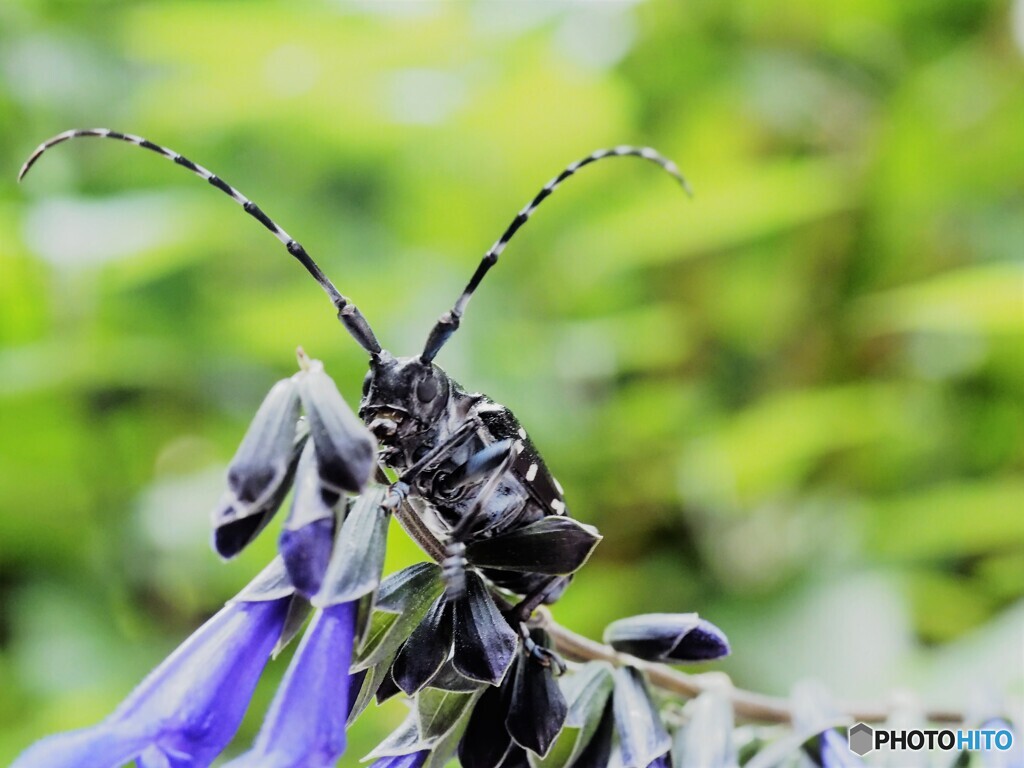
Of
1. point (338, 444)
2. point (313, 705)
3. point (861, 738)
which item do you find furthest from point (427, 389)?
point (861, 738)

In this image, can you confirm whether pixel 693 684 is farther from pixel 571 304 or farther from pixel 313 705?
pixel 571 304

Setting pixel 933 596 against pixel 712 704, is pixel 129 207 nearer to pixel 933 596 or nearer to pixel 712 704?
pixel 712 704

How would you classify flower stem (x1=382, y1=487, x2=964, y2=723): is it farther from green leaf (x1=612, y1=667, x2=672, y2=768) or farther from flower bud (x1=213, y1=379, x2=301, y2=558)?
flower bud (x1=213, y1=379, x2=301, y2=558)

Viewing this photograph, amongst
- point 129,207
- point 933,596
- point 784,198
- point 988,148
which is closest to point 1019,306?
point 784,198

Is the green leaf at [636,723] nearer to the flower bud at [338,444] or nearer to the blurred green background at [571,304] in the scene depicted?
the flower bud at [338,444]

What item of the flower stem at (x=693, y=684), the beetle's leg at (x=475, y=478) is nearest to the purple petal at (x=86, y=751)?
the beetle's leg at (x=475, y=478)

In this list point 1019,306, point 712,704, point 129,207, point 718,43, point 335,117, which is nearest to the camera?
point 712,704
